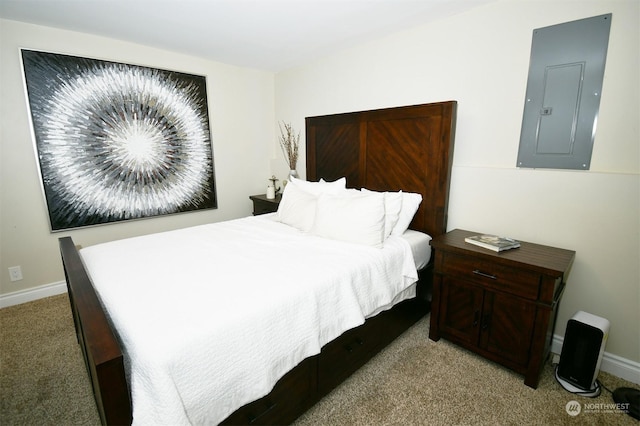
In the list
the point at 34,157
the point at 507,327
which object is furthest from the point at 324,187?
the point at 34,157

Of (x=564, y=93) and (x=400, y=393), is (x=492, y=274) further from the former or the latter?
(x=564, y=93)

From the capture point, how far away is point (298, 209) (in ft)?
8.31

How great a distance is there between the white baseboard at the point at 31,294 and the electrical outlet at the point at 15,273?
0.13 meters

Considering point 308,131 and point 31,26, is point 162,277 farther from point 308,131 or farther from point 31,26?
point 31,26

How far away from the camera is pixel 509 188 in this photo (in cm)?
208

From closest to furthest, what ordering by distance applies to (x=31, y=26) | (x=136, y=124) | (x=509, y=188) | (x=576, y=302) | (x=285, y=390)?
(x=285, y=390) < (x=576, y=302) < (x=509, y=188) < (x=31, y=26) < (x=136, y=124)

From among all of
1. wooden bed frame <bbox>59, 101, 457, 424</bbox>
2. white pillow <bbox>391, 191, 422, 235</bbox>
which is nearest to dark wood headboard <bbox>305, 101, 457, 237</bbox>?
wooden bed frame <bbox>59, 101, 457, 424</bbox>

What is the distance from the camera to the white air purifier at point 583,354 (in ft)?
5.32

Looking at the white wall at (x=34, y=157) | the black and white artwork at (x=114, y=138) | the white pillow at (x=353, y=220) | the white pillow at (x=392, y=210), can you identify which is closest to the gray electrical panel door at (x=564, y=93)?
the white pillow at (x=392, y=210)

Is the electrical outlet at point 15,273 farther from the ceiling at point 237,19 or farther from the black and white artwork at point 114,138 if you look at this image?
the ceiling at point 237,19

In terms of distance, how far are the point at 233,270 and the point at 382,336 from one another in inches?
43.3

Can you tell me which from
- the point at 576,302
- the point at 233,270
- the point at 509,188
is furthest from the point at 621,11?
the point at 233,270

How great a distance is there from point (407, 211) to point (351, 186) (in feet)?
2.53

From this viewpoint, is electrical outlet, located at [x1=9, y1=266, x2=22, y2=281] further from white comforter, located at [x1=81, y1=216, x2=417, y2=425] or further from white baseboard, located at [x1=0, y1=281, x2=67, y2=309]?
white comforter, located at [x1=81, y1=216, x2=417, y2=425]
